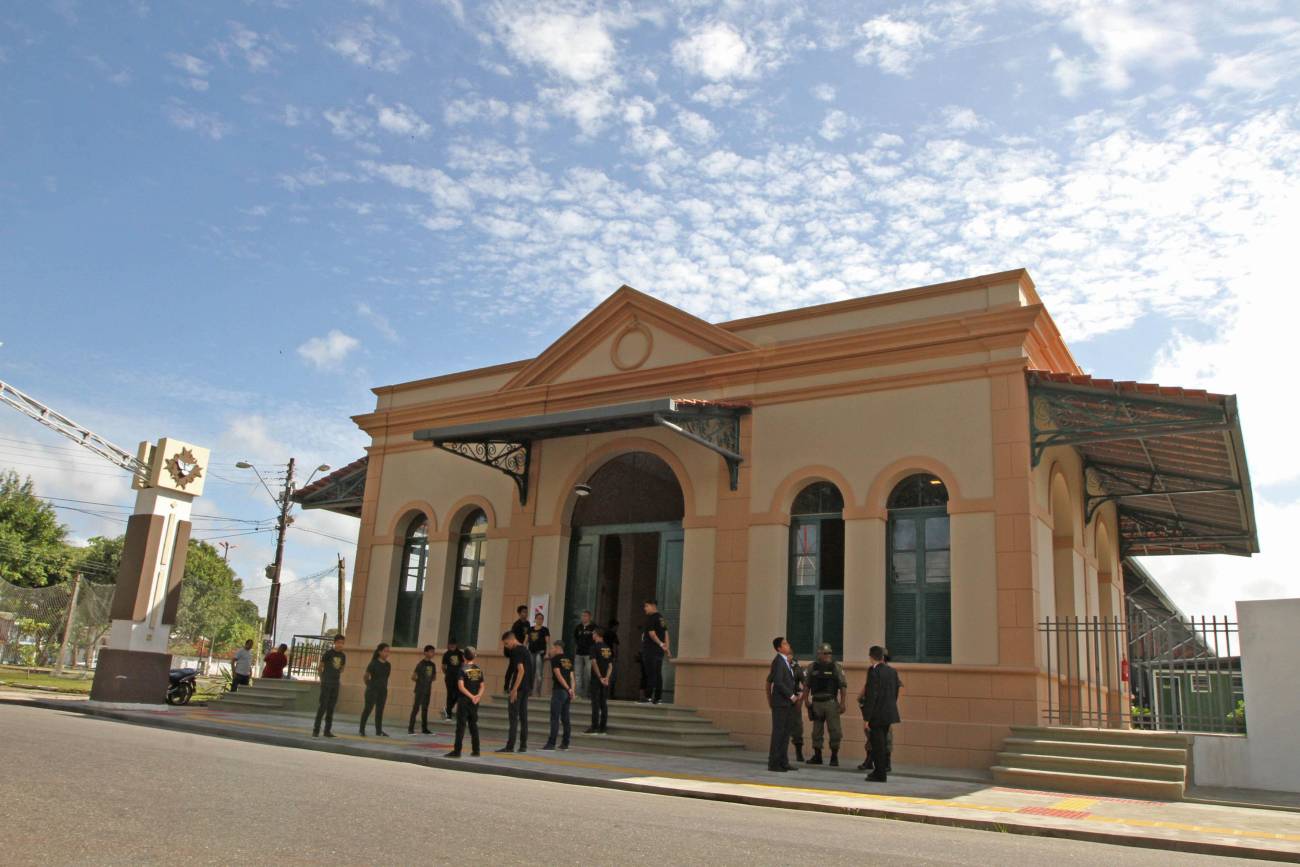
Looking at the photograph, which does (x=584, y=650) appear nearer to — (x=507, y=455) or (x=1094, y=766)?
(x=507, y=455)

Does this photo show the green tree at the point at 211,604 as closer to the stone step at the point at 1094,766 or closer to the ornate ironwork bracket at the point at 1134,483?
the ornate ironwork bracket at the point at 1134,483

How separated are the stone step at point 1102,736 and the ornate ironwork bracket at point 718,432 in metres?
5.83

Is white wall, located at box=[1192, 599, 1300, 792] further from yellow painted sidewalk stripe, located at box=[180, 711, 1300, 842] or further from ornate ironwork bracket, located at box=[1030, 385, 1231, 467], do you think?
yellow painted sidewalk stripe, located at box=[180, 711, 1300, 842]

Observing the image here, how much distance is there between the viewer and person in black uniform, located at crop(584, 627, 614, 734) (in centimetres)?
1477

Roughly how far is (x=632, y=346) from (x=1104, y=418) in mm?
8189

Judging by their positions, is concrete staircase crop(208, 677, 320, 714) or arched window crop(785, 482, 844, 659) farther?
concrete staircase crop(208, 677, 320, 714)

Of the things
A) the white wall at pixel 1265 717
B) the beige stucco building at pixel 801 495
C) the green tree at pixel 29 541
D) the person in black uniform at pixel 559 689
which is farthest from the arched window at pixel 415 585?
the green tree at pixel 29 541

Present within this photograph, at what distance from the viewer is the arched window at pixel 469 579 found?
19.9m

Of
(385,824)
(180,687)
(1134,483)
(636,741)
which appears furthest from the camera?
(180,687)

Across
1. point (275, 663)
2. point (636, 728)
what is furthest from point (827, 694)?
point (275, 663)

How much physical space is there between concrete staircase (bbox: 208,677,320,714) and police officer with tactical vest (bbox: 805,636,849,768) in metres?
11.0

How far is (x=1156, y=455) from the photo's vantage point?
1683 centimetres

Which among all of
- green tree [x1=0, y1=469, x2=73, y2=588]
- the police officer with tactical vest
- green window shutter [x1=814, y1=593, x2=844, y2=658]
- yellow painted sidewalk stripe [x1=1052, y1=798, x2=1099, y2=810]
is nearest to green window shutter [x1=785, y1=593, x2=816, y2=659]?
green window shutter [x1=814, y1=593, x2=844, y2=658]

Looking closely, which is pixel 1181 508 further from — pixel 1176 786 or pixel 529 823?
pixel 529 823
